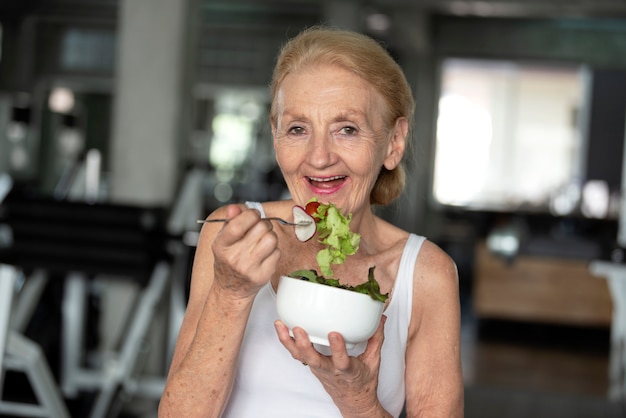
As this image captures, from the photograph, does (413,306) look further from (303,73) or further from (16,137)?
(16,137)

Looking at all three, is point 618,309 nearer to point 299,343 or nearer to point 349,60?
point 349,60

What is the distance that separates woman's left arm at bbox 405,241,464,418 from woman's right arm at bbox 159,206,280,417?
1.01 feet

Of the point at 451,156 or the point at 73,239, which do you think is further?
the point at 451,156

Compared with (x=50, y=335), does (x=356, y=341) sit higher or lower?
higher

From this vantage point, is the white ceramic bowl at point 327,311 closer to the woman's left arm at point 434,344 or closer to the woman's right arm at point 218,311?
the woman's right arm at point 218,311

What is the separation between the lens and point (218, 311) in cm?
119

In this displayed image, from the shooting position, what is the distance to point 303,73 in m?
1.38

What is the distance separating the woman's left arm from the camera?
1387mm

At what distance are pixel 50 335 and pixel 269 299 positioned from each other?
13.8 feet

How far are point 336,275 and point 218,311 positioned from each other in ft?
1.10

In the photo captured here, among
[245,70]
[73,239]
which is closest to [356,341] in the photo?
[73,239]

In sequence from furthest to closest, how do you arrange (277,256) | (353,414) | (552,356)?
(552,356)
(353,414)
(277,256)

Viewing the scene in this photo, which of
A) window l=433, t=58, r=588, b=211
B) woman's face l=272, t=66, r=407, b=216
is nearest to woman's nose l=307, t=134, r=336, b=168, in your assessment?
woman's face l=272, t=66, r=407, b=216

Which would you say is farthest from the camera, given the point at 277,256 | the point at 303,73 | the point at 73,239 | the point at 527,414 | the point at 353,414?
the point at 73,239
